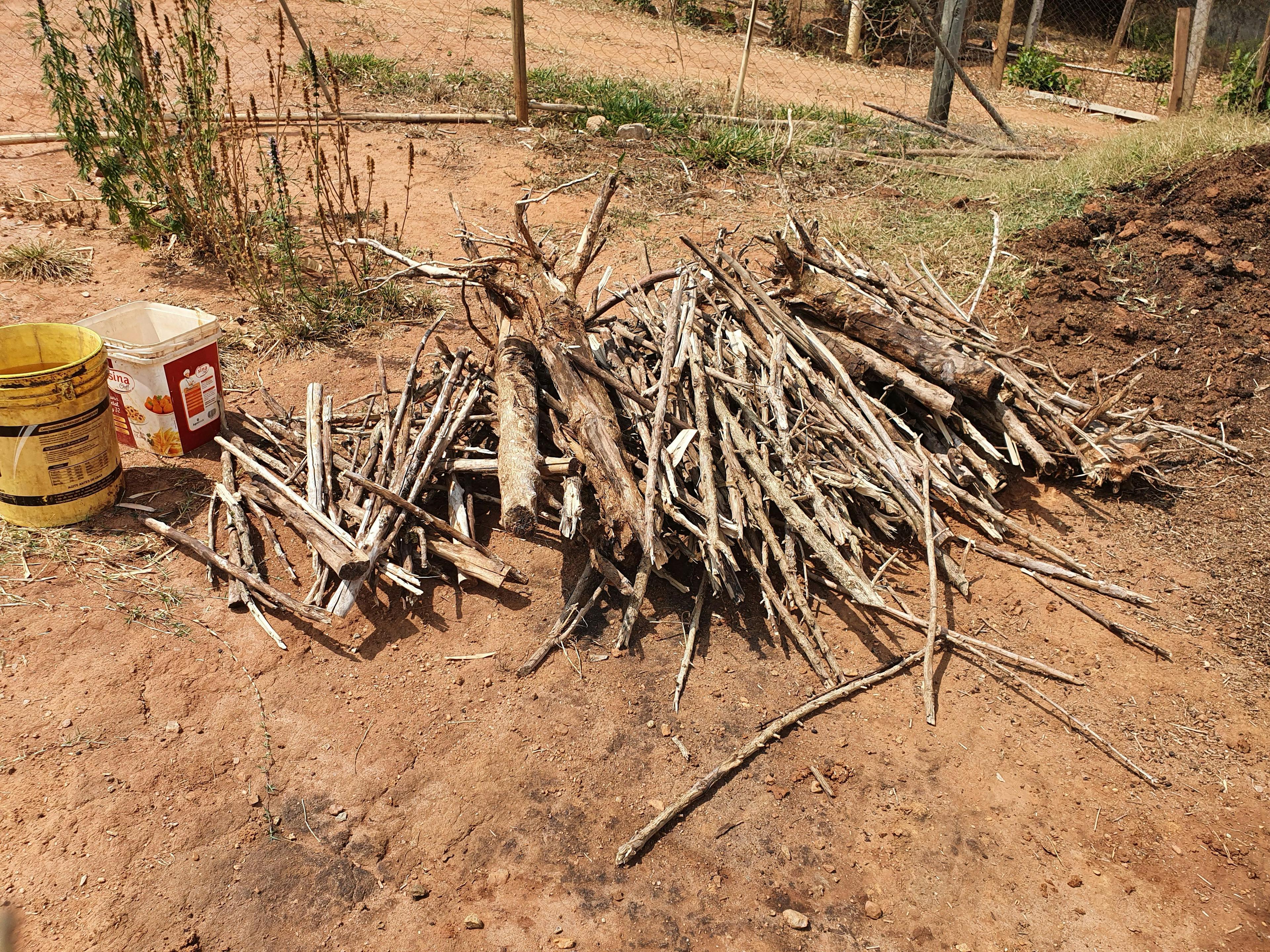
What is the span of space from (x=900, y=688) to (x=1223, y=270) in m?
4.08

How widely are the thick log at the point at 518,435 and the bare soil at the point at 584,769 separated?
22.0 inches

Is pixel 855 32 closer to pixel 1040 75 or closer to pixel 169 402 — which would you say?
pixel 1040 75

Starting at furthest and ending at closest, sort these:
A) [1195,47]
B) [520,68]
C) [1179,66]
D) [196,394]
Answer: [1179,66]
[1195,47]
[520,68]
[196,394]

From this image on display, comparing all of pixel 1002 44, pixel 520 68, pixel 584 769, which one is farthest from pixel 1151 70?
pixel 584 769

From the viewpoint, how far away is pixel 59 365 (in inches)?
149

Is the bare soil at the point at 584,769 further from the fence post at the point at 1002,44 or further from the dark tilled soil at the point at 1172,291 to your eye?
the fence post at the point at 1002,44

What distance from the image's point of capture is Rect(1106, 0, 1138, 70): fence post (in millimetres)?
13055

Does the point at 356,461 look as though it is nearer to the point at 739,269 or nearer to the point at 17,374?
the point at 17,374

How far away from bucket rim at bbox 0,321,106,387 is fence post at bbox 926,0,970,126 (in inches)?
313

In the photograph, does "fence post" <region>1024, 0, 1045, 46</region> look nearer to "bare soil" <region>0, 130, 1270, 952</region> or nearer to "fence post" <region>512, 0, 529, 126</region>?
"fence post" <region>512, 0, 529, 126</region>

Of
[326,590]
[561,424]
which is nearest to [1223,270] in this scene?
[561,424]

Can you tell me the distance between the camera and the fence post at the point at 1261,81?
877 cm

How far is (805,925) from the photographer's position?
259cm

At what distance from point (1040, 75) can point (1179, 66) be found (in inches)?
141
